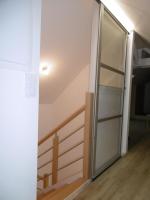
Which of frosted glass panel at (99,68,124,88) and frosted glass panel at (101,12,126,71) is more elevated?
frosted glass panel at (101,12,126,71)

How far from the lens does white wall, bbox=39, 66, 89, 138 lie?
→ 405 cm

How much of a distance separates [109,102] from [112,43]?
0.91 metres

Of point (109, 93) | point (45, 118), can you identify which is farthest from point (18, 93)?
point (45, 118)

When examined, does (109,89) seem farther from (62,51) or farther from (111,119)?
(62,51)

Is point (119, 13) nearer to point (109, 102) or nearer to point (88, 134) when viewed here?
point (109, 102)

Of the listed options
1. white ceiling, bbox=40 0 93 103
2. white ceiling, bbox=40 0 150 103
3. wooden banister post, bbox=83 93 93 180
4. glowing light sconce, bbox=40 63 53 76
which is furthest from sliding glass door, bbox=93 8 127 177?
glowing light sconce, bbox=40 63 53 76

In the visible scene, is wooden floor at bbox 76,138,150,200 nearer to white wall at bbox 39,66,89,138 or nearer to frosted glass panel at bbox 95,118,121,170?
frosted glass panel at bbox 95,118,121,170

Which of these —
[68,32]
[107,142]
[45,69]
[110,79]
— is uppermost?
[68,32]

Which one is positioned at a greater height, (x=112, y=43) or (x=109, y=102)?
(x=112, y=43)

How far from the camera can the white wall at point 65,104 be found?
4047 mm

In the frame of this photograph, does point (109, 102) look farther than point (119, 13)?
Yes

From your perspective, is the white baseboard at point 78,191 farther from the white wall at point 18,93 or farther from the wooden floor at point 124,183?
the white wall at point 18,93

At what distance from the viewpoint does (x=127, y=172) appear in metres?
2.75

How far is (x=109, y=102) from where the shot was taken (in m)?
2.85
